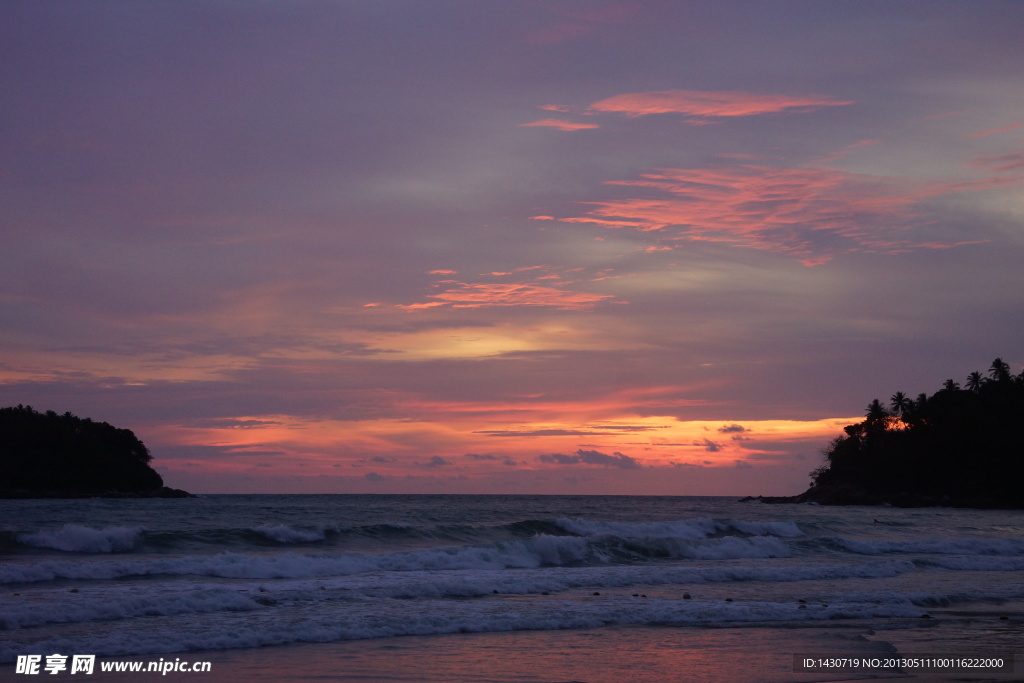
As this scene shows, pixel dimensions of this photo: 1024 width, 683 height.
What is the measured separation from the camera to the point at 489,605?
17.3 m

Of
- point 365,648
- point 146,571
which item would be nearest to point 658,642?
point 365,648

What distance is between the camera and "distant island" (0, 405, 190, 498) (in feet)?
327

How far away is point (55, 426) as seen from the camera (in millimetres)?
106688

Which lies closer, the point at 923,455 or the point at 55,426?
the point at 923,455

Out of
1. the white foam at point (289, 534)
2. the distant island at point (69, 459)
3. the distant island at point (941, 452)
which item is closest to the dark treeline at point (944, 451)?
the distant island at point (941, 452)

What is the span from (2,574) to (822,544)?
28751mm

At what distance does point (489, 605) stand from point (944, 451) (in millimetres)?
92824

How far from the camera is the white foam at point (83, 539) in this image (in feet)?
81.0

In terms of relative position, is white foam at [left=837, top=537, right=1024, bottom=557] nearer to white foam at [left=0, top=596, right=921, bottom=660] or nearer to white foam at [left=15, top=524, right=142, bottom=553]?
white foam at [left=0, top=596, right=921, bottom=660]

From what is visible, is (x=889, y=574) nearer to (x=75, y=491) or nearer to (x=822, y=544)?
(x=822, y=544)

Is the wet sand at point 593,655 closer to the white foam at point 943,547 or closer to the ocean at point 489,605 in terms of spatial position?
the ocean at point 489,605

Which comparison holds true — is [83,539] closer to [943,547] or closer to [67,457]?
[943,547]

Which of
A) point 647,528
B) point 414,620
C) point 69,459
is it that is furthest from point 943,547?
point 69,459

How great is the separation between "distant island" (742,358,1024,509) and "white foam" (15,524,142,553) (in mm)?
86402
